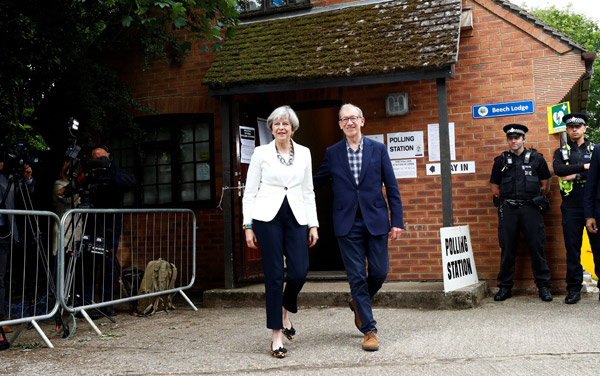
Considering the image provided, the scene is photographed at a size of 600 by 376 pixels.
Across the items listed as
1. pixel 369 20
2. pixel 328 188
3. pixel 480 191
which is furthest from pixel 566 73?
pixel 328 188

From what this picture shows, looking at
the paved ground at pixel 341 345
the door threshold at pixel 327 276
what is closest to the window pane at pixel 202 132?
the door threshold at pixel 327 276

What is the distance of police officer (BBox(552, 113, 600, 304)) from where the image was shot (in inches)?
270

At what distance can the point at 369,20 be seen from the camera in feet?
26.5

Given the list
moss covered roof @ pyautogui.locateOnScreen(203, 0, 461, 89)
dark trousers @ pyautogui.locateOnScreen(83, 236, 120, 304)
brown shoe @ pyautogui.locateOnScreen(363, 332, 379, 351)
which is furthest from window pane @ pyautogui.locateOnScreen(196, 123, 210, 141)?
brown shoe @ pyautogui.locateOnScreen(363, 332, 379, 351)

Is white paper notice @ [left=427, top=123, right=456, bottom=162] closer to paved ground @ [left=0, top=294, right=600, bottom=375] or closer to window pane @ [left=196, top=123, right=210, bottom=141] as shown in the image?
paved ground @ [left=0, top=294, right=600, bottom=375]

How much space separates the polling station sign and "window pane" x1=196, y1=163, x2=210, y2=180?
4141 millimetres

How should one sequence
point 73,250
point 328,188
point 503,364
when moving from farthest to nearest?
1. point 328,188
2. point 73,250
3. point 503,364

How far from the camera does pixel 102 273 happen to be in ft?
23.2

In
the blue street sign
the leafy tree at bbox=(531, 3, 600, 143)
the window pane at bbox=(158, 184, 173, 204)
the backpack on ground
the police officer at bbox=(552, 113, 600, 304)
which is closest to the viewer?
the police officer at bbox=(552, 113, 600, 304)

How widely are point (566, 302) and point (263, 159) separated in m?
4.21

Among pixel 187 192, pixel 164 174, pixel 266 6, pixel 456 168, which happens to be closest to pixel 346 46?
pixel 266 6

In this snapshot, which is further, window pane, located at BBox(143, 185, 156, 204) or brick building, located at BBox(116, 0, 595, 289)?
window pane, located at BBox(143, 185, 156, 204)

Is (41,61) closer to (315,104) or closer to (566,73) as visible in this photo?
(315,104)

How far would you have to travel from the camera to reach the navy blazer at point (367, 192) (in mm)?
4922
